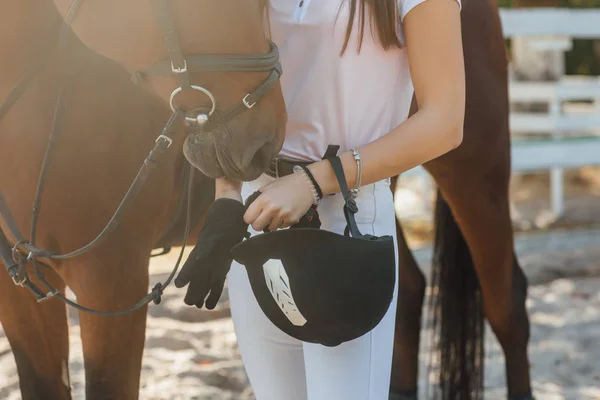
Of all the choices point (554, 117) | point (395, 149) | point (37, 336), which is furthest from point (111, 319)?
point (554, 117)

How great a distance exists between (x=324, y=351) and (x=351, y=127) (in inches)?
16.9

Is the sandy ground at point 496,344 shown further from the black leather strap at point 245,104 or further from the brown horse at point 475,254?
the black leather strap at point 245,104

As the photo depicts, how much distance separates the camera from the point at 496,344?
12.1ft

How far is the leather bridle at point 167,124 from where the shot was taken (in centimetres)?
131

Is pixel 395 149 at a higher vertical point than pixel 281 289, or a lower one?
higher

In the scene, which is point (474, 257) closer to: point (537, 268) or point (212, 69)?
point (212, 69)

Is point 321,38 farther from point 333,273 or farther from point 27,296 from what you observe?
point 27,296

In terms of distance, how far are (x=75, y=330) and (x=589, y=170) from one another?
5.64 metres

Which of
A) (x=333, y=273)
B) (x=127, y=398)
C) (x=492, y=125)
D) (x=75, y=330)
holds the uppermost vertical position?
(x=492, y=125)

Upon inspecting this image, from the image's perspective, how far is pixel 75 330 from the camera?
3848 mm

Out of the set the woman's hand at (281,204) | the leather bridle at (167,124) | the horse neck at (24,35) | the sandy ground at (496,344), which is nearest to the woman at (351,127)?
the woman's hand at (281,204)

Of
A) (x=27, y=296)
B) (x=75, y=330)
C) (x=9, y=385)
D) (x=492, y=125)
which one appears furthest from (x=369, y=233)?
(x=75, y=330)

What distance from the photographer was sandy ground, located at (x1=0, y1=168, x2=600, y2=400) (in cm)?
317

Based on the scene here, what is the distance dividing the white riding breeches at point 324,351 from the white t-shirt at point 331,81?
11cm
